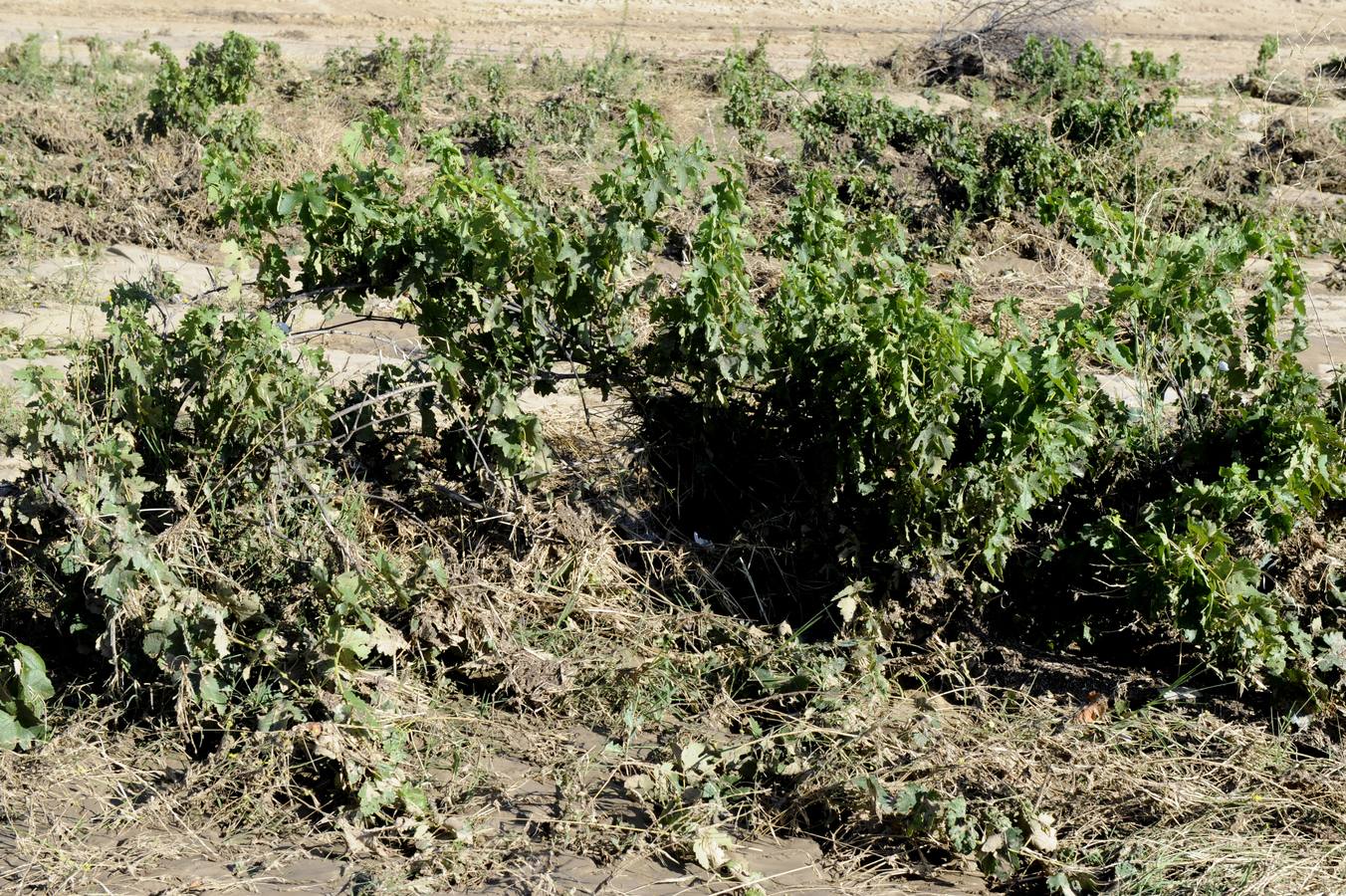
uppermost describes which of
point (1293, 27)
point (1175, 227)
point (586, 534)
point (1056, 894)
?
point (1293, 27)

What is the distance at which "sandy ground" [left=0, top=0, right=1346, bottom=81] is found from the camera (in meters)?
13.0

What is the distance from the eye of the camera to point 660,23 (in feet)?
46.5

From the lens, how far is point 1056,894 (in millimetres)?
3762

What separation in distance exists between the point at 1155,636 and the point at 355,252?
314 centimetres

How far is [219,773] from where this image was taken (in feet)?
13.0

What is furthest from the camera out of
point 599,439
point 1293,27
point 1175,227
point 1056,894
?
point 1293,27

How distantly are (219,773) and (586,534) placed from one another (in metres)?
1.60

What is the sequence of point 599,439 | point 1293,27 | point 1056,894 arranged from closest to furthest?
point 1056,894 < point 599,439 < point 1293,27

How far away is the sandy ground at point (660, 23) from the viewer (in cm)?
1304

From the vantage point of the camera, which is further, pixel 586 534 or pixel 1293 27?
pixel 1293 27

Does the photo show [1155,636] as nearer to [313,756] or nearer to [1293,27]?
[313,756]

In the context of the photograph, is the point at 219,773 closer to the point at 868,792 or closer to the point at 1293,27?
the point at 868,792

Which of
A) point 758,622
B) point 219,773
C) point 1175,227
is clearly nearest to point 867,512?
point 758,622

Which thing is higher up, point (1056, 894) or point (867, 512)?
point (867, 512)
